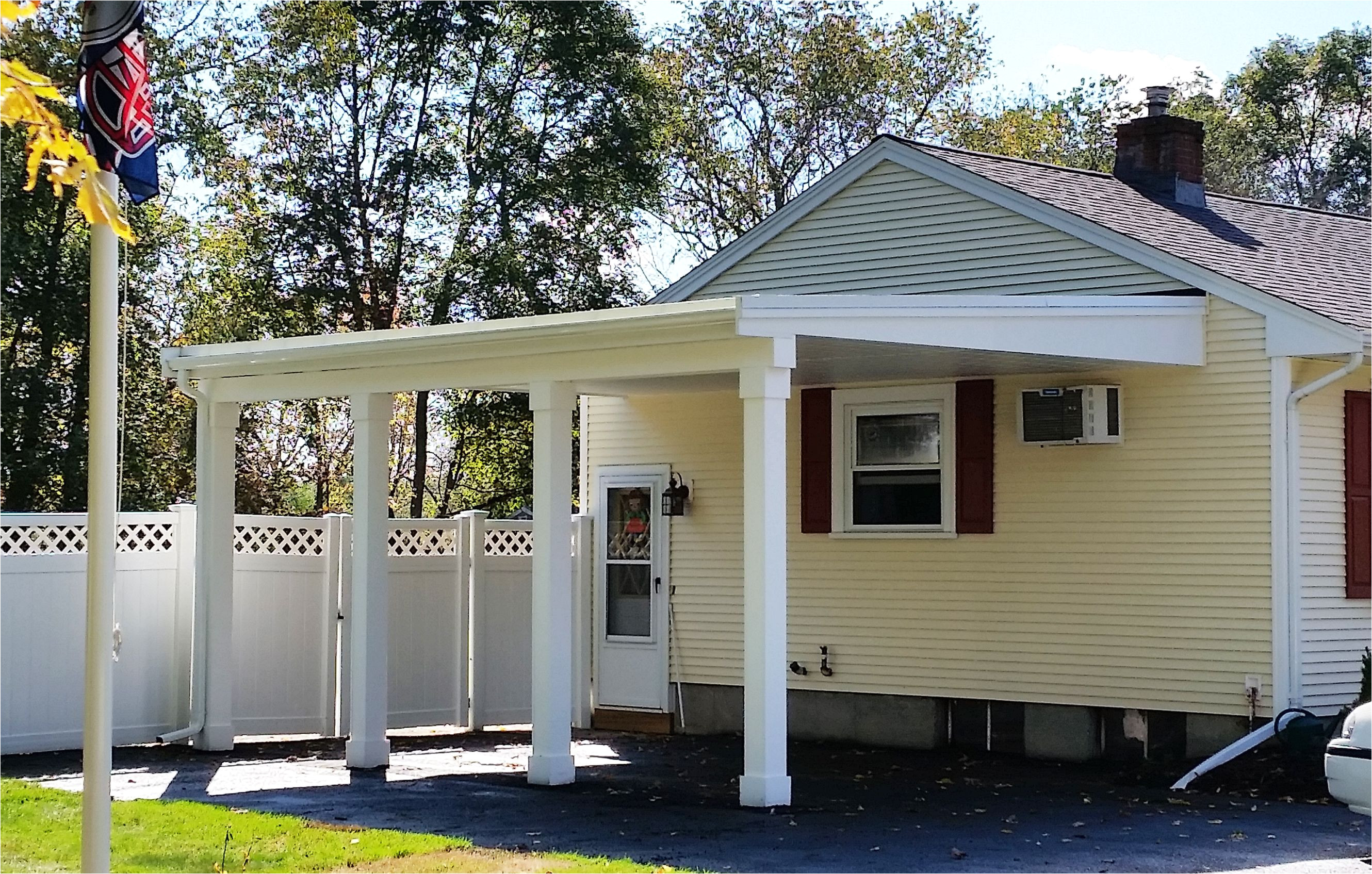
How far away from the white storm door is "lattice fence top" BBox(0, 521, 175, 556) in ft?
12.4

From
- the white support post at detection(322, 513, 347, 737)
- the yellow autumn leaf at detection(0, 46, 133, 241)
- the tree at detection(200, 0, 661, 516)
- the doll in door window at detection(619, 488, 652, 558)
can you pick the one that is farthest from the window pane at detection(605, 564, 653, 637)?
the yellow autumn leaf at detection(0, 46, 133, 241)

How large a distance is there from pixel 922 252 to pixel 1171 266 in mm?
2248

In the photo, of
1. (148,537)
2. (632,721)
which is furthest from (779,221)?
(148,537)

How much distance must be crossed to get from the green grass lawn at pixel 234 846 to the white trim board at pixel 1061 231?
19.3 feet

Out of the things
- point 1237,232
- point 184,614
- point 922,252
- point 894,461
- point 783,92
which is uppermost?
point 783,92

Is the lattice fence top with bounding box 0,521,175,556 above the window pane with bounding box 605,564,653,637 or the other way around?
above

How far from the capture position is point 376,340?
35.2 feet

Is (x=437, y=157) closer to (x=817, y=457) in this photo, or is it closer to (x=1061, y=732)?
(x=817, y=457)

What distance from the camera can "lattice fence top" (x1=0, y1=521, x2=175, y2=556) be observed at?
11.5m

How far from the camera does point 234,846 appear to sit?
7664mm

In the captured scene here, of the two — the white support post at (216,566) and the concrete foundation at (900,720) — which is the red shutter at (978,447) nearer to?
the concrete foundation at (900,720)

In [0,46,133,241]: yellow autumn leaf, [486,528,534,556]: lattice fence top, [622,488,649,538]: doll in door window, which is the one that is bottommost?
[486,528,534,556]: lattice fence top

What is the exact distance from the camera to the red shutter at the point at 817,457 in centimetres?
1289

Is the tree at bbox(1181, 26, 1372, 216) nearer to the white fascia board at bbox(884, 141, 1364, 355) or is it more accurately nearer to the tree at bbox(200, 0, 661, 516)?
the tree at bbox(200, 0, 661, 516)
